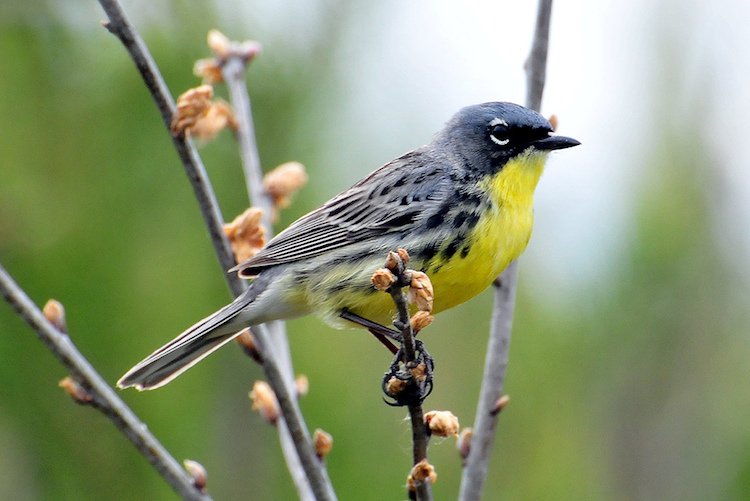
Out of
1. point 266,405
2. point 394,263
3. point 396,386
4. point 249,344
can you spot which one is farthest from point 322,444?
point 394,263

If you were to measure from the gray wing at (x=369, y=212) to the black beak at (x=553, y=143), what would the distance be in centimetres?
38

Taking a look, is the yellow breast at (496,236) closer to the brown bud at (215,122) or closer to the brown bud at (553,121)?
the brown bud at (553,121)

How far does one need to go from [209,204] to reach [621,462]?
2317mm

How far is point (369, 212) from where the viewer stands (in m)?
4.10

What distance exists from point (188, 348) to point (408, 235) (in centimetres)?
92

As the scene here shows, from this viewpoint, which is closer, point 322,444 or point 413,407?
point 413,407

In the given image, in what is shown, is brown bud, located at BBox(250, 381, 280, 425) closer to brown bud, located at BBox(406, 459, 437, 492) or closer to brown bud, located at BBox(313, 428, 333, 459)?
brown bud, located at BBox(313, 428, 333, 459)

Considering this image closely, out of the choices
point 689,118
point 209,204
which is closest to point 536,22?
point 209,204

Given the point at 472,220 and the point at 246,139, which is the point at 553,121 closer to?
the point at 472,220

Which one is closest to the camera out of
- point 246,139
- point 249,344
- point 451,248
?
point 249,344

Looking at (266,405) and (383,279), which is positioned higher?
(383,279)

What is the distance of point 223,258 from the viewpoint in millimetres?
2904

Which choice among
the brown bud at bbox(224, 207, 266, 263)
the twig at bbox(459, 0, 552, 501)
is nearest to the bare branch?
the twig at bbox(459, 0, 552, 501)

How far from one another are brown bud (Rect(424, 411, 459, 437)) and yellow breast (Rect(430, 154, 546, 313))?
3.37 ft
